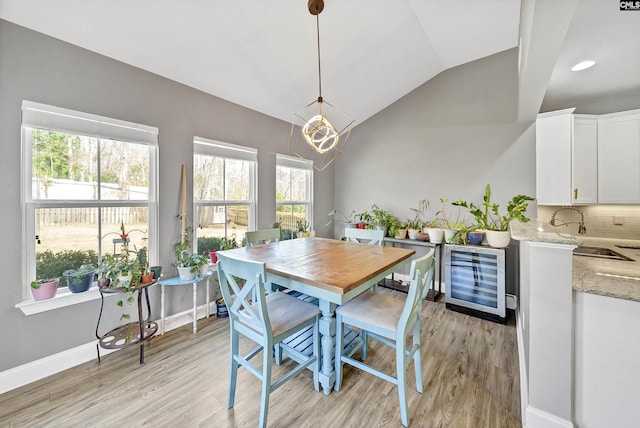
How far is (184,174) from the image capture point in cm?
261

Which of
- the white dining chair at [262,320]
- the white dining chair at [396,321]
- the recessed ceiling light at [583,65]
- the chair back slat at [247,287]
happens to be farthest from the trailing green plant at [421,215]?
the chair back slat at [247,287]

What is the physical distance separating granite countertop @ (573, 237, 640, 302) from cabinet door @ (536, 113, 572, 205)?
93cm

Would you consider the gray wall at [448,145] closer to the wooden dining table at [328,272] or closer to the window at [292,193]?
the window at [292,193]

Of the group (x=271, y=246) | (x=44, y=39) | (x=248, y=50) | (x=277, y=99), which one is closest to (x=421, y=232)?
(x=271, y=246)

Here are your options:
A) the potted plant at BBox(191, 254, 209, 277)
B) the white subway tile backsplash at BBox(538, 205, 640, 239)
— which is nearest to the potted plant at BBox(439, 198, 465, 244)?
the white subway tile backsplash at BBox(538, 205, 640, 239)

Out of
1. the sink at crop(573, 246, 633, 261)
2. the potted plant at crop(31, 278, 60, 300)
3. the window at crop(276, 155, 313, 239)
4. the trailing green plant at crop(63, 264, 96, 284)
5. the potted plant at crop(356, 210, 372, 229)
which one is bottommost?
the potted plant at crop(31, 278, 60, 300)

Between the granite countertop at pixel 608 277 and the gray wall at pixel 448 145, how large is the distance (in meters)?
1.41

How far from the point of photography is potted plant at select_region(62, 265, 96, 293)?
1949 mm

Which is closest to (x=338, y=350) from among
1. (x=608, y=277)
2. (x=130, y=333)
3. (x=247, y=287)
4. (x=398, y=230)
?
(x=247, y=287)

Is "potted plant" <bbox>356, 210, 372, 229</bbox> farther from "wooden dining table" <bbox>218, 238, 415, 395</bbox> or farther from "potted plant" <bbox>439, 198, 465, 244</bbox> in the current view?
"wooden dining table" <bbox>218, 238, 415, 395</bbox>

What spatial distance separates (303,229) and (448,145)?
2.52 metres

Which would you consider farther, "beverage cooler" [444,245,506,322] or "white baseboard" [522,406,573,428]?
"beverage cooler" [444,245,506,322]

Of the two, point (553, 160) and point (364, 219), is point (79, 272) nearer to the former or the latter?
point (364, 219)

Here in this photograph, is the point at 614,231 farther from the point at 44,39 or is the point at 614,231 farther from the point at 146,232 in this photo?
the point at 44,39
